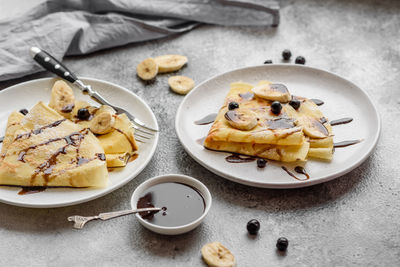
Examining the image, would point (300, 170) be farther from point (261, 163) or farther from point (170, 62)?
point (170, 62)

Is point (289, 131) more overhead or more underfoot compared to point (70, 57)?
more overhead

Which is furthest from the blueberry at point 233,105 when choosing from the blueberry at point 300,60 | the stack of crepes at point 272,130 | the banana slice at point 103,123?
the blueberry at point 300,60

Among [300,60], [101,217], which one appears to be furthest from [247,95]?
[101,217]

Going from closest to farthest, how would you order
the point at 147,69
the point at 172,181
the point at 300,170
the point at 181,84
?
the point at 172,181
the point at 300,170
the point at 181,84
the point at 147,69

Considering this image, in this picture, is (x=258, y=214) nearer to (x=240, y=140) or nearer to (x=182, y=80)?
(x=240, y=140)

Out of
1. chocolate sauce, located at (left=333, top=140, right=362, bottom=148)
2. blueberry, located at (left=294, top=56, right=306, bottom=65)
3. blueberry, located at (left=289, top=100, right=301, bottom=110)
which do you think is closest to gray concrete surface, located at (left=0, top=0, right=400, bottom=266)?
chocolate sauce, located at (left=333, top=140, right=362, bottom=148)

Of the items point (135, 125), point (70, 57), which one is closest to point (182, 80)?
point (135, 125)
